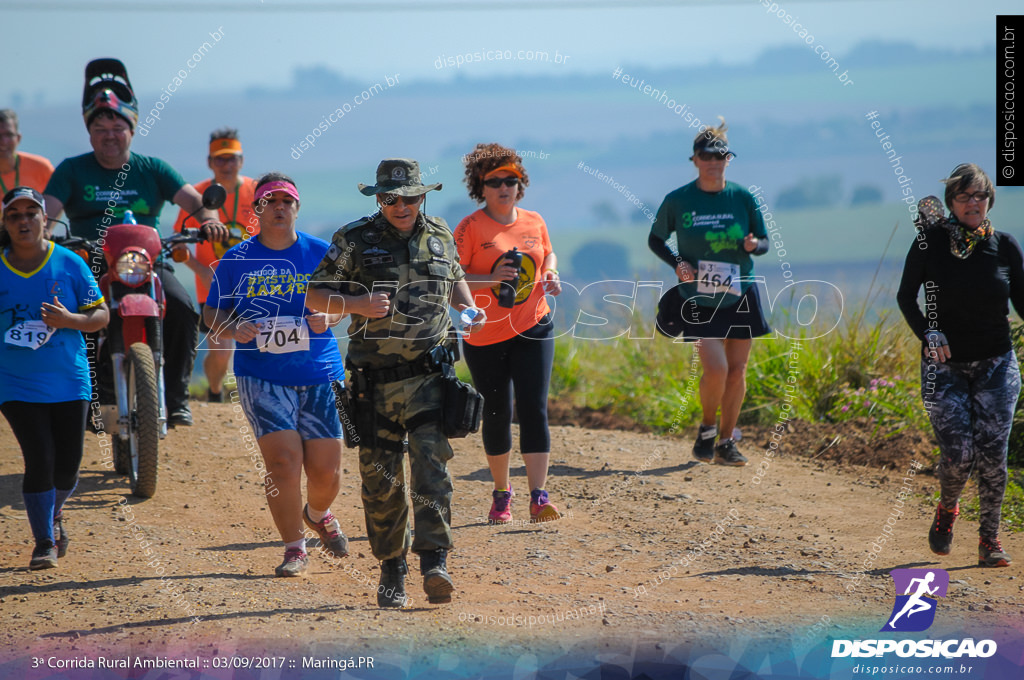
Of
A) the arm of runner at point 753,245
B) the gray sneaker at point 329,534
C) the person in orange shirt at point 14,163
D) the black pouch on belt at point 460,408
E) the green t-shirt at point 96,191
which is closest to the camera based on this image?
the black pouch on belt at point 460,408

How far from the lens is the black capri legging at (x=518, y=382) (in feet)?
22.6

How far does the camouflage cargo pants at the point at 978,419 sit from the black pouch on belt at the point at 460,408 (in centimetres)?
254

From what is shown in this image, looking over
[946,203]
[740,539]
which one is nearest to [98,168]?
[740,539]

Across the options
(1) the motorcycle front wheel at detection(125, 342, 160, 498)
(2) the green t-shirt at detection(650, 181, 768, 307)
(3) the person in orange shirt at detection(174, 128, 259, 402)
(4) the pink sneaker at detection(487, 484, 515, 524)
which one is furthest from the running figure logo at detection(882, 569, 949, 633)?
(3) the person in orange shirt at detection(174, 128, 259, 402)

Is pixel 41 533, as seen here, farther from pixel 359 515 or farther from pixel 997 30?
pixel 997 30

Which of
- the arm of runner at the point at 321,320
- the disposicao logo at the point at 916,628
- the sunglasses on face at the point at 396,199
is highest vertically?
the sunglasses on face at the point at 396,199

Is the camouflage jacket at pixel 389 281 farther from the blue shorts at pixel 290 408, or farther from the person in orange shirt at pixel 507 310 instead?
the person in orange shirt at pixel 507 310

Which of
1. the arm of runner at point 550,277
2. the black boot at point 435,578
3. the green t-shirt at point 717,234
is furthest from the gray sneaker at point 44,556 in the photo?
the green t-shirt at point 717,234

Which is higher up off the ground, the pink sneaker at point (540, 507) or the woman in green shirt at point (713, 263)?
the woman in green shirt at point (713, 263)

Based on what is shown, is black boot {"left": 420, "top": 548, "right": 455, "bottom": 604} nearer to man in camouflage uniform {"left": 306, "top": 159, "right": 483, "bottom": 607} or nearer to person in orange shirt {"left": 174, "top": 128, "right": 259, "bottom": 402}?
man in camouflage uniform {"left": 306, "top": 159, "right": 483, "bottom": 607}

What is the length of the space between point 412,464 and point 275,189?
1594mm

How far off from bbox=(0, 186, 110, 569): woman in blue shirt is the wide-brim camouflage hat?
1.85m

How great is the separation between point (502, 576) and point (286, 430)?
1.41 metres

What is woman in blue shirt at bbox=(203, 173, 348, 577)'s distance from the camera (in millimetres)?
5641
